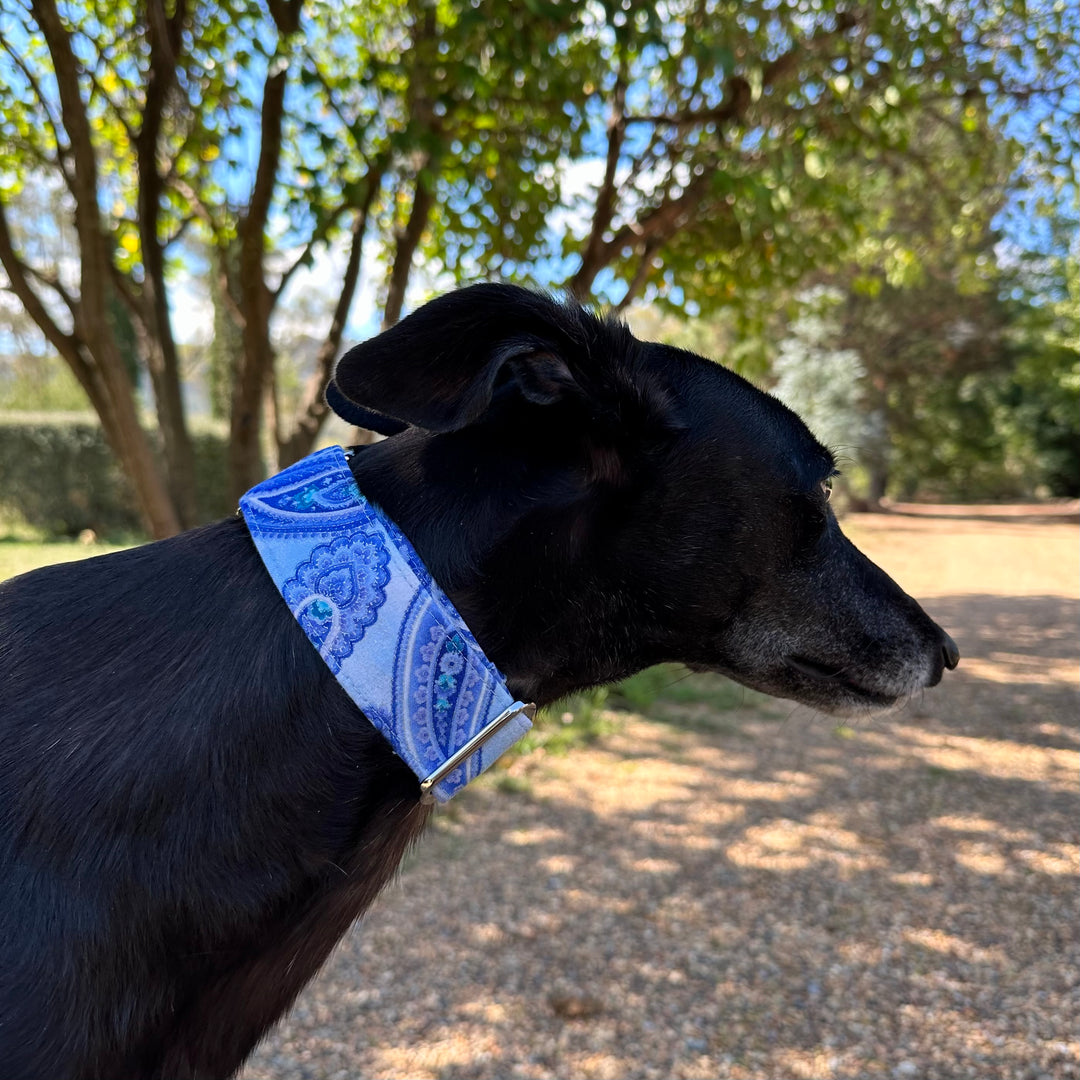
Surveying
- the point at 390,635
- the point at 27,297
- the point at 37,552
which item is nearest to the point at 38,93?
the point at 27,297

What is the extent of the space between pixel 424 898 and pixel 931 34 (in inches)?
221

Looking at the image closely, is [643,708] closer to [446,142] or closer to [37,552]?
[446,142]

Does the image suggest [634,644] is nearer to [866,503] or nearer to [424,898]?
[424,898]

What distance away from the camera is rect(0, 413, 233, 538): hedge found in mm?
14703

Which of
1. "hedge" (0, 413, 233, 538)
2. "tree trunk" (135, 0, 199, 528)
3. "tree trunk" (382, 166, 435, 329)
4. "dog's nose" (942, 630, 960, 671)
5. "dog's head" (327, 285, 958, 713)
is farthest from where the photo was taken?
"hedge" (0, 413, 233, 538)

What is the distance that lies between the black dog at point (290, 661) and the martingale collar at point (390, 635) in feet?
0.32

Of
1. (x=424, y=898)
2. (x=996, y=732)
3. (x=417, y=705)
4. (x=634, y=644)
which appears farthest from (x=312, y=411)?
(x=996, y=732)

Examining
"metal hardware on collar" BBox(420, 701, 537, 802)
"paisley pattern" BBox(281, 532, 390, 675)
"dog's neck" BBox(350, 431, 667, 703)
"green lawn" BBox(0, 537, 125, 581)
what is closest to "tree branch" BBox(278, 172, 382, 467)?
"dog's neck" BBox(350, 431, 667, 703)

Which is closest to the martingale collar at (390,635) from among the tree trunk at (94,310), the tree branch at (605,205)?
the tree trunk at (94,310)

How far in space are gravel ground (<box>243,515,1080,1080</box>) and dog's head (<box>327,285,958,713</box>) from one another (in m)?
1.88

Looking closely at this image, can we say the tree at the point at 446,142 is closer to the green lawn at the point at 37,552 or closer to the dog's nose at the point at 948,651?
the dog's nose at the point at 948,651

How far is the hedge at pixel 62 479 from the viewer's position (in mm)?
14703

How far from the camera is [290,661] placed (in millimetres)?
1345

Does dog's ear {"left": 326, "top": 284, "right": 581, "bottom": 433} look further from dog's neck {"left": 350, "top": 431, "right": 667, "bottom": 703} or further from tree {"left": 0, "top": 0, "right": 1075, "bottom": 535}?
tree {"left": 0, "top": 0, "right": 1075, "bottom": 535}
